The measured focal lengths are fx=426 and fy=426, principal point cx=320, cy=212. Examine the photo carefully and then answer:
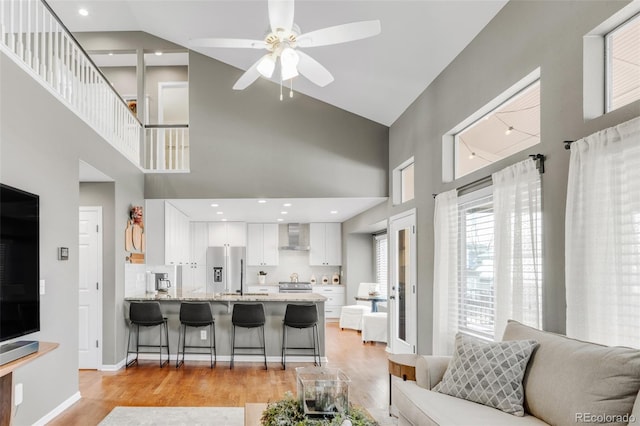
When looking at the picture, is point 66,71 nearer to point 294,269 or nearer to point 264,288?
point 264,288

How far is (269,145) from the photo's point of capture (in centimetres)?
683

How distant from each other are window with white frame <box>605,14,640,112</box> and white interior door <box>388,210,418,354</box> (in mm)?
3180

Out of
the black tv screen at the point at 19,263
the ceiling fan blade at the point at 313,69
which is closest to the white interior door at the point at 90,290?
the black tv screen at the point at 19,263

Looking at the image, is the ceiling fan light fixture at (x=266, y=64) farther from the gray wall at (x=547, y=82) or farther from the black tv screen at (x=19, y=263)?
the black tv screen at (x=19, y=263)

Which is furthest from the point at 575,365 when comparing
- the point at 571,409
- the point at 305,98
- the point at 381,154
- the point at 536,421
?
the point at 305,98

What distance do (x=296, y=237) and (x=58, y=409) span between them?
6.92m

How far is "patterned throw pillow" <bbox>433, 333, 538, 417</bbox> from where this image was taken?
2.46 m

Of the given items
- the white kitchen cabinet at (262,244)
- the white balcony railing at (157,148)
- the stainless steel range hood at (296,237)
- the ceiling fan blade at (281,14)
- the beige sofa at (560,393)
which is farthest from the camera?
the stainless steel range hood at (296,237)

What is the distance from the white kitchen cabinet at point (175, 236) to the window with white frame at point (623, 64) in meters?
6.05

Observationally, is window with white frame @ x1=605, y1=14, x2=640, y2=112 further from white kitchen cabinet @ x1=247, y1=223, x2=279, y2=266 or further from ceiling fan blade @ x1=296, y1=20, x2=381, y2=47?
white kitchen cabinet @ x1=247, y1=223, x2=279, y2=266

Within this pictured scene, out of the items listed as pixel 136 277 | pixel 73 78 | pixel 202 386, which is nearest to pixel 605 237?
pixel 202 386

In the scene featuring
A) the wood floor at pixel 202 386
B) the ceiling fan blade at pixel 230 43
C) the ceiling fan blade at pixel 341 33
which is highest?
the ceiling fan blade at pixel 230 43

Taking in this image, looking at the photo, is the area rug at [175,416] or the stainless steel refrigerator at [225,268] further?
the stainless steel refrigerator at [225,268]

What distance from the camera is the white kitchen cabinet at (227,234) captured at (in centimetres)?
993
